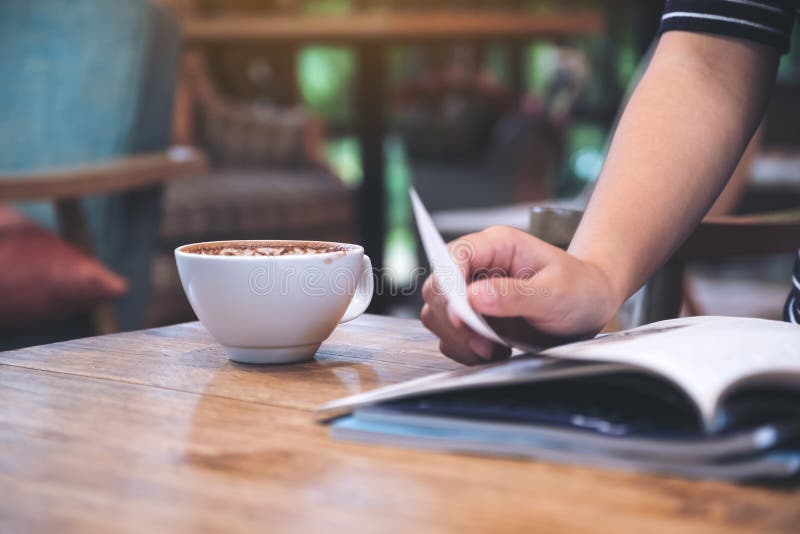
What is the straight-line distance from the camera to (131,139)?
6.30 ft

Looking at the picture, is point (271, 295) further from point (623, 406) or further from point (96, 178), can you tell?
point (96, 178)

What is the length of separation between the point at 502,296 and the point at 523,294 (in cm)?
2

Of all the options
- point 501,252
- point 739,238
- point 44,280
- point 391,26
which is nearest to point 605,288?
point 501,252

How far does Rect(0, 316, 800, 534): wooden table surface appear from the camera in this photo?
379mm

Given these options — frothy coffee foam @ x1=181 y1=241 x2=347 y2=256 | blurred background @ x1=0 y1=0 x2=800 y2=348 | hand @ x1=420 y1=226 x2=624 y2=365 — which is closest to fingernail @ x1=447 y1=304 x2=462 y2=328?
hand @ x1=420 y1=226 x2=624 y2=365

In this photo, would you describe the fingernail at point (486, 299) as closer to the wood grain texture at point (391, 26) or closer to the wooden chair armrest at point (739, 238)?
the wooden chair armrest at point (739, 238)

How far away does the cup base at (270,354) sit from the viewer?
0.65 m

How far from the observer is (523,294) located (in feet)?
1.77

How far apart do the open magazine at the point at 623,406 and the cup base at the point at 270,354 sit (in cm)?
13

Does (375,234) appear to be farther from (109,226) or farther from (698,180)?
(698,180)

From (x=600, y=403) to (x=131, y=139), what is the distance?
161 cm

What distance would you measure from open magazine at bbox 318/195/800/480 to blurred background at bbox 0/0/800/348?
55 cm

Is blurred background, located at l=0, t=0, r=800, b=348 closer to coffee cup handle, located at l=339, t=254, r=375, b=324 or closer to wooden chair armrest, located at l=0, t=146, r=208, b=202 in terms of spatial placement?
wooden chair armrest, located at l=0, t=146, r=208, b=202

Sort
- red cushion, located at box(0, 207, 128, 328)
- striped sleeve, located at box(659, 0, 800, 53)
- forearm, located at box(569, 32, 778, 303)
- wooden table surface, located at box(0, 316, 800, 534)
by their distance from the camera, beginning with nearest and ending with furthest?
wooden table surface, located at box(0, 316, 800, 534) < forearm, located at box(569, 32, 778, 303) < striped sleeve, located at box(659, 0, 800, 53) < red cushion, located at box(0, 207, 128, 328)
